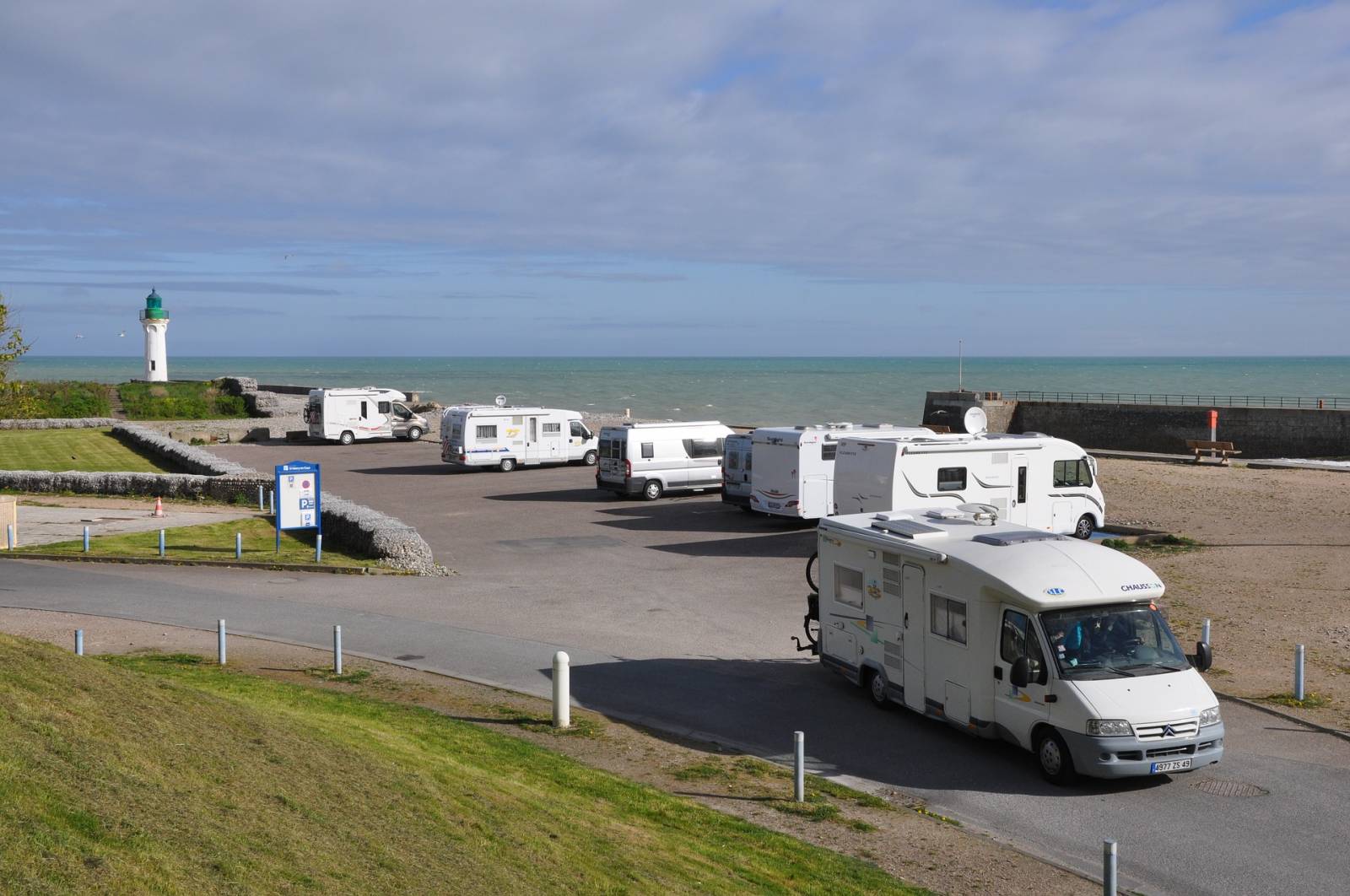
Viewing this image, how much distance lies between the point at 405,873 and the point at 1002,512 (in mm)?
19803

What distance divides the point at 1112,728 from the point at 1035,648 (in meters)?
1.10

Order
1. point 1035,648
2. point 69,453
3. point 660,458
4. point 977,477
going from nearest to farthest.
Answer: point 1035,648 < point 977,477 < point 660,458 < point 69,453

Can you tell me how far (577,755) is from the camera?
12500 mm

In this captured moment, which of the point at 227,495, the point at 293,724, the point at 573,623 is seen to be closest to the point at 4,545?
the point at 227,495

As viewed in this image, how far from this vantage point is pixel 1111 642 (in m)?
12.1

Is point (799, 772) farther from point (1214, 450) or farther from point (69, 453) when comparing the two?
point (69, 453)

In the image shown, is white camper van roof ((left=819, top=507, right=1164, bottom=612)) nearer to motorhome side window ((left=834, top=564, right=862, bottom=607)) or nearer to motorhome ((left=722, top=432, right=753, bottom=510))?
motorhome side window ((left=834, top=564, right=862, bottom=607))

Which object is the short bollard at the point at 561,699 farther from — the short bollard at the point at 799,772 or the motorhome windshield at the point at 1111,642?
the motorhome windshield at the point at 1111,642

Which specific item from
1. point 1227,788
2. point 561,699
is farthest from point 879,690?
point 1227,788

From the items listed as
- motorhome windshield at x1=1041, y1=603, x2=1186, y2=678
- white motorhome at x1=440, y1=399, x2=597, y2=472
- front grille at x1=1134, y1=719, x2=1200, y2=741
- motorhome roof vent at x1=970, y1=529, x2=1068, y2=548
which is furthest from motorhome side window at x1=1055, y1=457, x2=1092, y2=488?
white motorhome at x1=440, y1=399, x2=597, y2=472

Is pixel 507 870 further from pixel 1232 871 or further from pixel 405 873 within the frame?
pixel 1232 871

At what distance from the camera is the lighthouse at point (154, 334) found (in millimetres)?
81625

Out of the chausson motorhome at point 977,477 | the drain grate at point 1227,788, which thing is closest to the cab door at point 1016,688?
the drain grate at point 1227,788

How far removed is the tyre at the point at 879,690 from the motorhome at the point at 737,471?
15.5m
